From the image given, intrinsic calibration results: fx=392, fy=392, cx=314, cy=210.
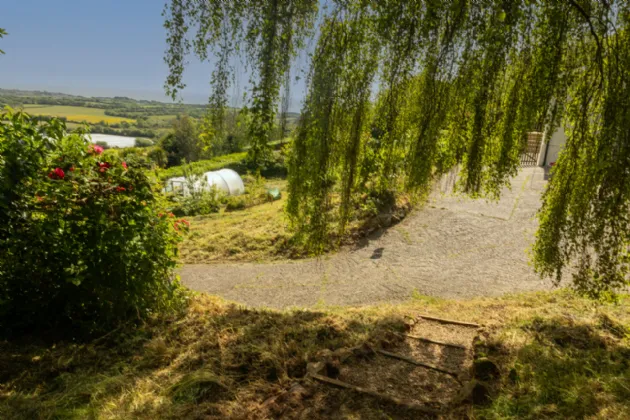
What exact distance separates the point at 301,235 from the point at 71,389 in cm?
286

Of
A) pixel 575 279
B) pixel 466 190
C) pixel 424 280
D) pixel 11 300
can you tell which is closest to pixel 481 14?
pixel 466 190

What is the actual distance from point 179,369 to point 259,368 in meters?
0.65

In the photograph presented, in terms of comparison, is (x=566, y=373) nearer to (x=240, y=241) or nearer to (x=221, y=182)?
(x=240, y=241)

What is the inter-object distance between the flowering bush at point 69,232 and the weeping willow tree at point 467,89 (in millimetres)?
1107

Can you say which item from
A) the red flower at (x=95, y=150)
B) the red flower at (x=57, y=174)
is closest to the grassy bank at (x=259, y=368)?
the red flower at (x=57, y=174)

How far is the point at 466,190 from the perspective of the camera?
13.3 ft

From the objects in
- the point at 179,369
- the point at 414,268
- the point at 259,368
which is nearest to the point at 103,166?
the point at 179,369

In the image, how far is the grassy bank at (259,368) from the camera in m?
2.54

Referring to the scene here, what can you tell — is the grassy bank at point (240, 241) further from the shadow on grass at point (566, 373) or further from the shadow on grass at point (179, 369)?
the shadow on grass at point (566, 373)

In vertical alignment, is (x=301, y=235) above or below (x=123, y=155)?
below

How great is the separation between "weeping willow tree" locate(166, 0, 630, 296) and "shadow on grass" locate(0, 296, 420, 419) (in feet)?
5.67

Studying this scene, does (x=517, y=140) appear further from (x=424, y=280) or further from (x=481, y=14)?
(x=424, y=280)

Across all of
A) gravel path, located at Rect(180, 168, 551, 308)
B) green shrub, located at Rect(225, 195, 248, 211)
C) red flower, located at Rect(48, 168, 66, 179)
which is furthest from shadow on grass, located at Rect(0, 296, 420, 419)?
green shrub, located at Rect(225, 195, 248, 211)

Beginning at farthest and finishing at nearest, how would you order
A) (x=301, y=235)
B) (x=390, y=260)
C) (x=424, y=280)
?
1. (x=390, y=260)
2. (x=424, y=280)
3. (x=301, y=235)
